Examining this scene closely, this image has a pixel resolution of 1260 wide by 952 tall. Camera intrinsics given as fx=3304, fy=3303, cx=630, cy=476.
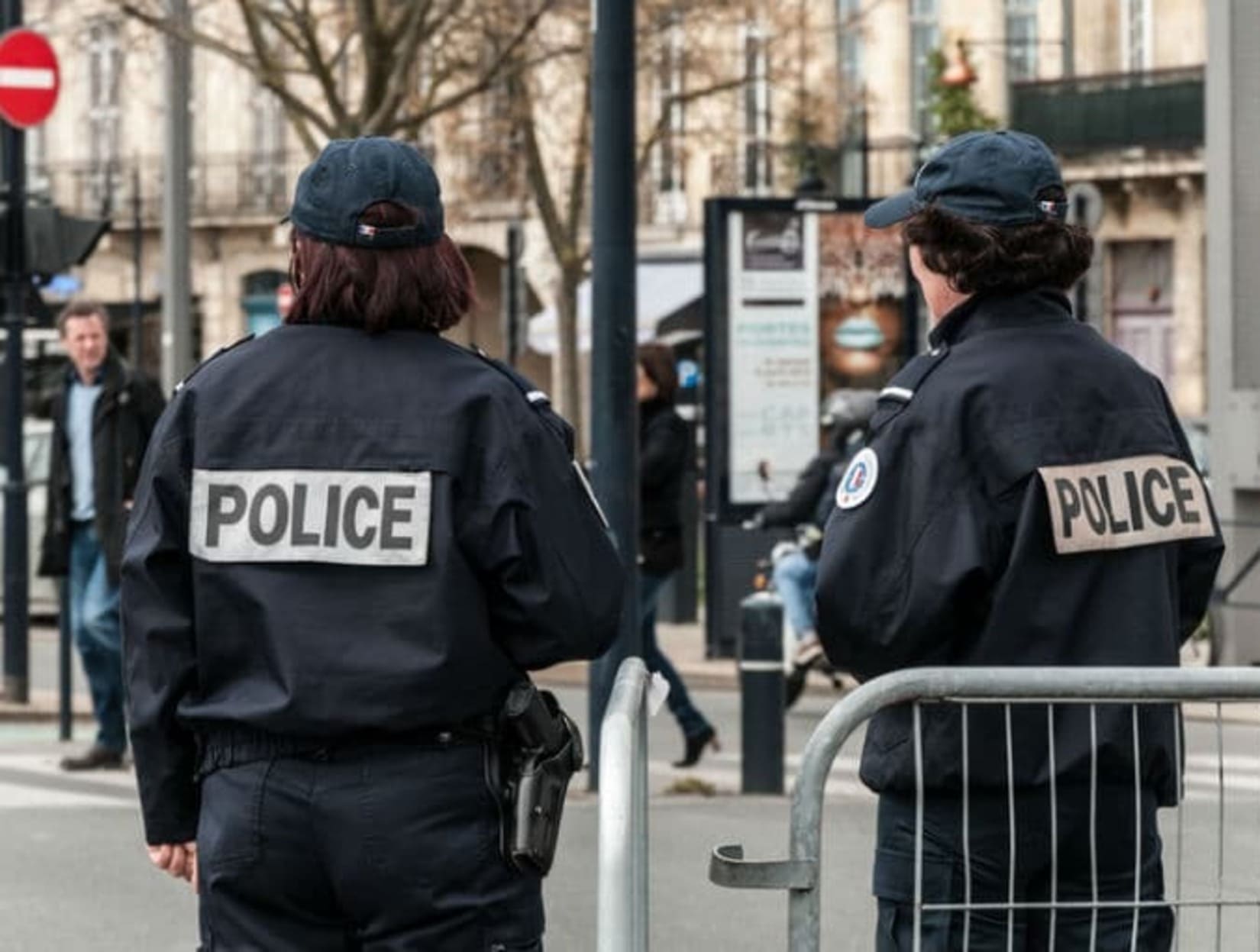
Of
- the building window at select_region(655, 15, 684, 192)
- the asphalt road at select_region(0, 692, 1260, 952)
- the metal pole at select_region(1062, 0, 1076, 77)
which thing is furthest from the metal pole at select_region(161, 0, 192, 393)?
the metal pole at select_region(1062, 0, 1076, 77)

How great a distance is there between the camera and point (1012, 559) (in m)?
4.66

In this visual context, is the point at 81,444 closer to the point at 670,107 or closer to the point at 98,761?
the point at 98,761

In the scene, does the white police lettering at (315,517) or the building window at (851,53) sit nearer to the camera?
the white police lettering at (315,517)

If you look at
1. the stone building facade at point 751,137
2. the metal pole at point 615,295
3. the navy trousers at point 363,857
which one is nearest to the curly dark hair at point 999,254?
the navy trousers at point 363,857

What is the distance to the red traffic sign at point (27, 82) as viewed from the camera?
16.0 m

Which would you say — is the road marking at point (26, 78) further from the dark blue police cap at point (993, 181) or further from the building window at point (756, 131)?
the building window at point (756, 131)

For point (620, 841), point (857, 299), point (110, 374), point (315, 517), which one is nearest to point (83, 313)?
point (110, 374)

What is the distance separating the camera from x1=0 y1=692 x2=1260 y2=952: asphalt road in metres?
4.74

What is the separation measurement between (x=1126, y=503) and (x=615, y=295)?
674 cm

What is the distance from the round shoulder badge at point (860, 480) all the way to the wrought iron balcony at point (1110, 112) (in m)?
34.2

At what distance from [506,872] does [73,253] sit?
39.2 feet

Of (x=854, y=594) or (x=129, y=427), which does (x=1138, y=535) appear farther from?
(x=129, y=427)

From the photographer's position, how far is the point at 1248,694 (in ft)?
14.7

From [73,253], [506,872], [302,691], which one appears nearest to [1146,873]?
[506,872]
